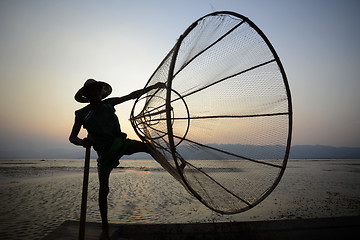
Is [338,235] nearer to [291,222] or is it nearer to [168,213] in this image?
[291,222]

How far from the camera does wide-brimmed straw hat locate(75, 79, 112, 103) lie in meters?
2.49

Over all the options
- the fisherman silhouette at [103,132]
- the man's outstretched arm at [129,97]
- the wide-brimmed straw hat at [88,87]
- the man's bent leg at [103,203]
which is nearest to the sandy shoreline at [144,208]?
the man's bent leg at [103,203]

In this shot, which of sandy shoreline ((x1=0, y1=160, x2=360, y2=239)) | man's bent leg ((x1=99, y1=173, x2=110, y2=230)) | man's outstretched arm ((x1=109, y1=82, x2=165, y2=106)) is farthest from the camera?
sandy shoreline ((x1=0, y1=160, x2=360, y2=239))

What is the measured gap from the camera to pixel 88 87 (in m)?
2.51

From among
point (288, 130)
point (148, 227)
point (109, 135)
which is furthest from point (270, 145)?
point (109, 135)

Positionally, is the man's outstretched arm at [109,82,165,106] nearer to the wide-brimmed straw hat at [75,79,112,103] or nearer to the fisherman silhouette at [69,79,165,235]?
the fisherman silhouette at [69,79,165,235]

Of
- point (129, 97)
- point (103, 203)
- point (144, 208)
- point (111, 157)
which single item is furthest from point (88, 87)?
point (144, 208)

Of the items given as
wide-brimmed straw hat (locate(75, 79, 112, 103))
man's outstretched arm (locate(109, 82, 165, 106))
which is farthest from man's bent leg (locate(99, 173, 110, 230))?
wide-brimmed straw hat (locate(75, 79, 112, 103))

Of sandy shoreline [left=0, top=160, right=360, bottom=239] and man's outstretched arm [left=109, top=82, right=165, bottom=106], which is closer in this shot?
man's outstretched arm [left=109, top=82, right=165, bottom=106]

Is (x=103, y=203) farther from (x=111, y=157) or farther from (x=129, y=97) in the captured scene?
(x=129, y=97)

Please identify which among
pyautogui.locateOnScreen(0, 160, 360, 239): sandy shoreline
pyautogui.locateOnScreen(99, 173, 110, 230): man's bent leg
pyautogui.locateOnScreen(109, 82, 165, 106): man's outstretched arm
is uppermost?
pyautogui.locateOnScreen(109, 82, 165, 106): man's outstretched arm

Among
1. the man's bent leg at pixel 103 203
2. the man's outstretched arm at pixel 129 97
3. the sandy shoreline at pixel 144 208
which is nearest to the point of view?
the man's bent leg at pixel 103 203

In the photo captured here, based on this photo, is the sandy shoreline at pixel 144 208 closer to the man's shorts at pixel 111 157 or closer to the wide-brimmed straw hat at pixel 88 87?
the man's shorts at pixel 111 157

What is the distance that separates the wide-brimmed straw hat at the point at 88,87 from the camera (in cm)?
249
